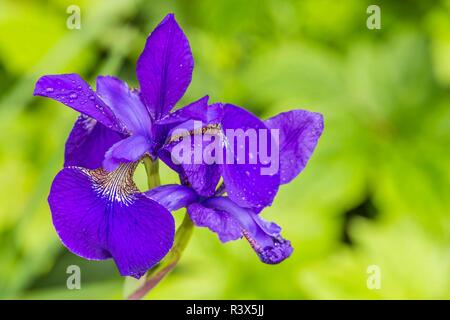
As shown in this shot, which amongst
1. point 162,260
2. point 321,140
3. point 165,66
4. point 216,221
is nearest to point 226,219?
point 216,221

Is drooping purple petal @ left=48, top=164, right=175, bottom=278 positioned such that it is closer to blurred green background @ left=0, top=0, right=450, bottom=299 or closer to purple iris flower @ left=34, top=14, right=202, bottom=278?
purple iris flower @ left=34, top=14, right=202, bottom=278

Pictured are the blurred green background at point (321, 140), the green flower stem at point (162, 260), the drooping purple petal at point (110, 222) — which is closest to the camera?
the drooping purple petal at point (110, 222)

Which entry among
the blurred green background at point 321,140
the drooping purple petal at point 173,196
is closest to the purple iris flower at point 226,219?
the drooping purple petal at point 173,196

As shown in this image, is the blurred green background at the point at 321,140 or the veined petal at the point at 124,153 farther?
the blurred green background at the point at 321,140


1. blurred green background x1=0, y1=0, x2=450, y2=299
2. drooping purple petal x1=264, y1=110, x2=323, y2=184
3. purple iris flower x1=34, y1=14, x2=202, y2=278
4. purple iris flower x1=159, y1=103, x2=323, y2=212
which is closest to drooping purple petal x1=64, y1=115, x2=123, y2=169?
purple iris flower x1=34, y1=14, x2=202, y2=278

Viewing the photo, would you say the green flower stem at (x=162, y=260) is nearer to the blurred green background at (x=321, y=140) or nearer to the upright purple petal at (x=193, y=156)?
the upright purple petal at (x=193, y=156)

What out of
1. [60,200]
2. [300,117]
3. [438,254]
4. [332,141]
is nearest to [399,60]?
[332,141]

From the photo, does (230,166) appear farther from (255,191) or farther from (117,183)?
(117,183)
